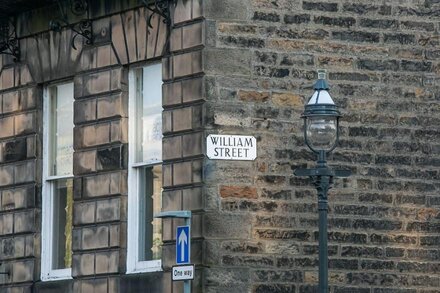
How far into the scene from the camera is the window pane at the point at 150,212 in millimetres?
19844

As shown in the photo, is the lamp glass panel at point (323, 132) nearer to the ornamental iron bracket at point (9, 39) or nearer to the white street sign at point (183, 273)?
the white street sign at point (183, 273)

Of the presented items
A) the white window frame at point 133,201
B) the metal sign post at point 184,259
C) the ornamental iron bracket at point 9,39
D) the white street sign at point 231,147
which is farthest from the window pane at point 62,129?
the metal sign post at point 184,259

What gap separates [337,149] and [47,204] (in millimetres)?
4316

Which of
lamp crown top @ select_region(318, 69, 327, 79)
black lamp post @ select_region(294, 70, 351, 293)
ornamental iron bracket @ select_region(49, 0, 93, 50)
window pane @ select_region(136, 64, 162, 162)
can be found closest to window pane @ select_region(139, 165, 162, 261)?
window pane @ select_region(136, 64, 162, 162)

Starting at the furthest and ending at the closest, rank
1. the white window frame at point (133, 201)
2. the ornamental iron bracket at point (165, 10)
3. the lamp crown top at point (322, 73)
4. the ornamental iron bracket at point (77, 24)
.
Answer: the ornamental iron bracket at point (77, 24)
the white window frame at point (133, 201)
the ornamental iron bracket at point (165, 10)
the lamp crown top at point (322, 73)

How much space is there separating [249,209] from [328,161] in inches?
44.5

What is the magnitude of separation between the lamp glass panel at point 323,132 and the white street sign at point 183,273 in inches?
85.4

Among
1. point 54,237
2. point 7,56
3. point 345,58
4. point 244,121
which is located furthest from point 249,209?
point 7,56

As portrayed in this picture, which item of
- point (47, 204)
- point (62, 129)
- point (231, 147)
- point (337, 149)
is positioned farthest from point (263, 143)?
point (47, 204)

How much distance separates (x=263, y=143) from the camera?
747 inches

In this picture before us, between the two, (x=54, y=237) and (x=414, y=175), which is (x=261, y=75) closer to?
(x=414, y=175)

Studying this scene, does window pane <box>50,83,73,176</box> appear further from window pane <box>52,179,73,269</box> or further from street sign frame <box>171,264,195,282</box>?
street sign frame <box>171,264,195,282</box>

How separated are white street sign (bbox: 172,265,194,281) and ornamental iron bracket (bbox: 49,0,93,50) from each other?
391 cm

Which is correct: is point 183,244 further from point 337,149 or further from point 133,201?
point 337,149
